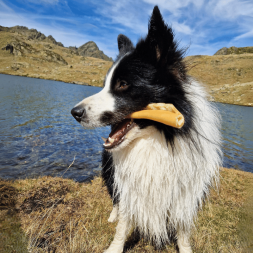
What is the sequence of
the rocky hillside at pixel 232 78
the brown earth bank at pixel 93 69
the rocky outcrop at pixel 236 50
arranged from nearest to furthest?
the rocky hillside at pixel 232 78 < the brown earth bank at pixel 93 69 < the rocky outcrop at pixel 236 50

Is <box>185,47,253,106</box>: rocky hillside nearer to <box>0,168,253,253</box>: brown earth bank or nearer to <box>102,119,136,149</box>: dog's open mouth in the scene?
<box>0,168,253,253</box>: brown earth bank

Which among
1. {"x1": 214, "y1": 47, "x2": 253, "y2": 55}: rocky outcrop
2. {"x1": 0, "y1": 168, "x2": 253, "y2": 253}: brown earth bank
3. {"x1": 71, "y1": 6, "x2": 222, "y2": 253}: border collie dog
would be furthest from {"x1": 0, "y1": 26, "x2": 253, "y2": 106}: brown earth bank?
{"x1": 71, "y1": 6, "x2": 222, "y2": 253}: border collie dog

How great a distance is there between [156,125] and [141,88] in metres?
0.45

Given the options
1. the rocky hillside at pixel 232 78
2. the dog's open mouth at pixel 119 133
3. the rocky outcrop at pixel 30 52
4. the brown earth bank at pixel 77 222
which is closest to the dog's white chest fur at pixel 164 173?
the dog's open mouth at pixel 119 133

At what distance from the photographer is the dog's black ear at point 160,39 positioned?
5.59ft

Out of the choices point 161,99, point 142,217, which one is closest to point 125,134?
point 161,99

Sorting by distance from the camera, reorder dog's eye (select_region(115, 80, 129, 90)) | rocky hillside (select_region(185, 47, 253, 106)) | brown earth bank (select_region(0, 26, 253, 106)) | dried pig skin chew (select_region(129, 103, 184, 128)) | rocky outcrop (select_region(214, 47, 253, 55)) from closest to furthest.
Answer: dried pig skin chew (select_region(129, 103, 184, 128))
dog's eye (select_region(115, 80, 129, 90))
rocky hillside (select_region(185, 47, 253, 106))
brown earth bank (select_region(0, 26, 253, 106))
rocky outcrop (select_region(214, 47, 253, 55))

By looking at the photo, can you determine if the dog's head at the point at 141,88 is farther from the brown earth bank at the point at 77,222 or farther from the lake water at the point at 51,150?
the lake water at the point at 51,150

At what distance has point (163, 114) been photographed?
166 cm

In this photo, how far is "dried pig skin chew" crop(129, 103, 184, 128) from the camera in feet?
5.27

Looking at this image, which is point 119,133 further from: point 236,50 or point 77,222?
point 236,50

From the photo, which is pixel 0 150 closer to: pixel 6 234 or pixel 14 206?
pixel 14 206

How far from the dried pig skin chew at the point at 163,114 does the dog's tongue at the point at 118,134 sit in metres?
0.15

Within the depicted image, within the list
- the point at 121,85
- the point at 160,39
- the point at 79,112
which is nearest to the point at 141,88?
the point at 121,85
